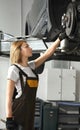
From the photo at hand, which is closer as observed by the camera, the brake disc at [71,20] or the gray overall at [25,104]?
the brake disc at [71,20]

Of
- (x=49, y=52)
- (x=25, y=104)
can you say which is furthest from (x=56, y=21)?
(x=25, y=104)

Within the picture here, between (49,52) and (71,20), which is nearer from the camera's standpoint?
(71,20)

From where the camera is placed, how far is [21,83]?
257 cm

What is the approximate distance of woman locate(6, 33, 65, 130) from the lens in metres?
2.56

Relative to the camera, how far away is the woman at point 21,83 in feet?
8.41

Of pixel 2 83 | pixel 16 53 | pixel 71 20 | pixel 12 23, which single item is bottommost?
pixel 2 83

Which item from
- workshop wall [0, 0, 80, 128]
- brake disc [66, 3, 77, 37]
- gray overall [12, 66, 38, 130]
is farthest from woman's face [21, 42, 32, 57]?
workshop wall [0, 0, 80, 128]

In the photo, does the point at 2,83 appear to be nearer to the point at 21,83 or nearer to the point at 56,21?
the point at 21,83

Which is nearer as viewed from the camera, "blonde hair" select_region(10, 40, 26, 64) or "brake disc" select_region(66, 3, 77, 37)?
"brake disc" select_region(66, 3, 77, 37)

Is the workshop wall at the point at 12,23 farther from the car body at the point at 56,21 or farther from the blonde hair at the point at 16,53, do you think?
the blonde hair at the point at 16,53

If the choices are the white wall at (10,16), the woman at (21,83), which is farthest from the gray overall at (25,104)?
the white wall at (10,16)

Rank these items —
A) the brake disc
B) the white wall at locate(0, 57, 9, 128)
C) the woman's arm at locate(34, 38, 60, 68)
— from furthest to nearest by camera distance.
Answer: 1. the white wall at locate(0, 57, 9, 128)
2. the woman's arm at locate(34, 38, 60, 68)
3. the brake disc

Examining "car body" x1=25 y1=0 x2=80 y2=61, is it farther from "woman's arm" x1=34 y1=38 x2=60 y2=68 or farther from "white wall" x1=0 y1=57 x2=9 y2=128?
"white wall" x1=0 y1=57 x2=9 y2=128

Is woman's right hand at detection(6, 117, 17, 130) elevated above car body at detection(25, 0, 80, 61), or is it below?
below
